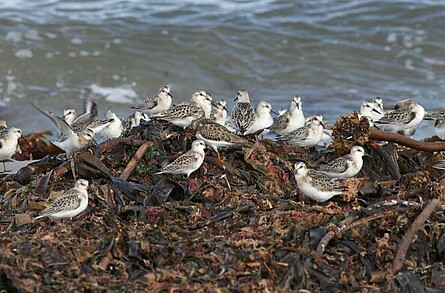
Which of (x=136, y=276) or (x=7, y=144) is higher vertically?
(x=136, y=276)

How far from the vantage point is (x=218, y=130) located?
6.34 meters

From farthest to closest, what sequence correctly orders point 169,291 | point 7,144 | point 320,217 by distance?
point 7,144 → point 320,217 → point 169,291

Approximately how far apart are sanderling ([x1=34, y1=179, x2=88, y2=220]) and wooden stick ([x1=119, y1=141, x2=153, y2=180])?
1.36 ft

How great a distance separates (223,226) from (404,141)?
1.70 m

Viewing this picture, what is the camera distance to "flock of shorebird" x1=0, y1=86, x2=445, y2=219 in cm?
536

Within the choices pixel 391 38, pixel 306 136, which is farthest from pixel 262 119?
pixel 391 38

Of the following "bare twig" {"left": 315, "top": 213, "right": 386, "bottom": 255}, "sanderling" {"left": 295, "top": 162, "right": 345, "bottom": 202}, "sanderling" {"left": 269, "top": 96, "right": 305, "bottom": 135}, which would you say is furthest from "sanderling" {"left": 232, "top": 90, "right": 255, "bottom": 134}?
"bare twig" {"left": 315, "top": 213, "right": 386, "bottom": 255}

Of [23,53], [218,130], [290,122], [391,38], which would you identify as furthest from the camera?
[391,38]

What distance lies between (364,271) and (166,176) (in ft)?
6.00

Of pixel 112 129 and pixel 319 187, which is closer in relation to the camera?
pixel 319 187

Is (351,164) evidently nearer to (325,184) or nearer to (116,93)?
(325,184)

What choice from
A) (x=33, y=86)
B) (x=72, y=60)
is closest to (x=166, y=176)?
(x=33, y=86)

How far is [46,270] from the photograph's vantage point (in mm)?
4219

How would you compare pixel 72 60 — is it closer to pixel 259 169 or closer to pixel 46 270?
pixel 259 169
